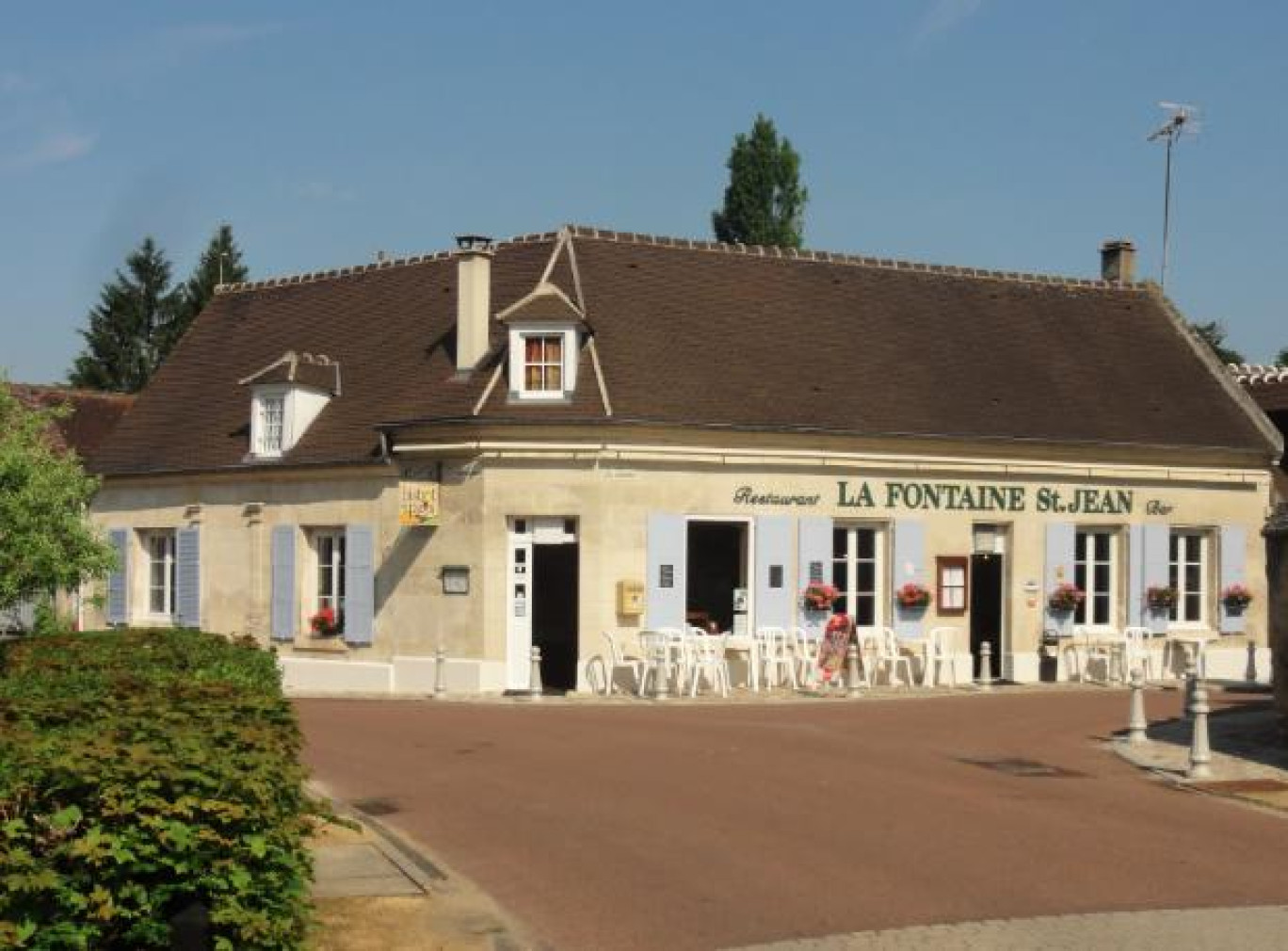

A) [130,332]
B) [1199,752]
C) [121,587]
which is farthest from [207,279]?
[1199,752]

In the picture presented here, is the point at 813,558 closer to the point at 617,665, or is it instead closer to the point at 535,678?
the point at 617,665

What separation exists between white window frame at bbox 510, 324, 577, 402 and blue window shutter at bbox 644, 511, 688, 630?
214cm

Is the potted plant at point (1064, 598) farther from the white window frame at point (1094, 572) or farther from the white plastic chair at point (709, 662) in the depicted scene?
the white plastic chair at point (709, 662)

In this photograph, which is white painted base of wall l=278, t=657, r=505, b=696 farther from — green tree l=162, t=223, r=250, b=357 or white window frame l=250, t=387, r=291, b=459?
green tree l=162, t=223, r=250, b=357

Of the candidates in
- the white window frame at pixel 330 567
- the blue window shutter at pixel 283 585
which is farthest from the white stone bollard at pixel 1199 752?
the blue window shutter at pixel 283 585

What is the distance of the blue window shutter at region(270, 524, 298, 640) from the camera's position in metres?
24.5

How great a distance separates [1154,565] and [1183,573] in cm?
99

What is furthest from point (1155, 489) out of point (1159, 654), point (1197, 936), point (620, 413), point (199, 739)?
point (199, 739)

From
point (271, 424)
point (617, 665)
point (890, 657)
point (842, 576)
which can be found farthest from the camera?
point (271, 424)

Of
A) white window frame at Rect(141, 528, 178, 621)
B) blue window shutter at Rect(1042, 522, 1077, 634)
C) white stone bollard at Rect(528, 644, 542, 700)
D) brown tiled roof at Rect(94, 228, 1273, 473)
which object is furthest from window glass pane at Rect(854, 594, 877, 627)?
white window frame at Rect(141, 528, 178, 621)

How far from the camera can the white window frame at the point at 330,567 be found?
24405 millimetres

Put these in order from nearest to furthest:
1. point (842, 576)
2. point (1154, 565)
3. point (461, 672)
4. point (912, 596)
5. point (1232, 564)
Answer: point (461, 672)
point (912, 596)
point (842, 576)
point (1154, 565)
point (1232, 564)

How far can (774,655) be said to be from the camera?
22.6 m

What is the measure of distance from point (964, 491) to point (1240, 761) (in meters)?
9.68
